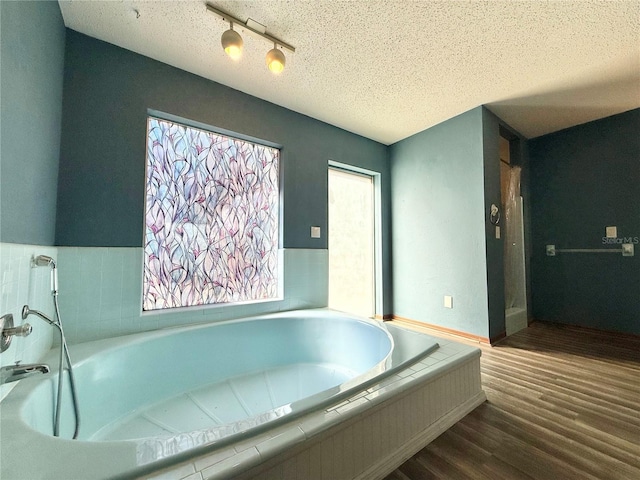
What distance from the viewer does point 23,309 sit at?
96 centimetres

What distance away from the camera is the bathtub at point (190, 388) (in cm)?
63

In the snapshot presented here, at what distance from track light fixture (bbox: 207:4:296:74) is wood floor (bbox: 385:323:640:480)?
83.7 inches

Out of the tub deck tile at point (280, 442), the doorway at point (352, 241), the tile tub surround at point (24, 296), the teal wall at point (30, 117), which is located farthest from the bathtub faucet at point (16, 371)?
the doorway at point (352, 241)

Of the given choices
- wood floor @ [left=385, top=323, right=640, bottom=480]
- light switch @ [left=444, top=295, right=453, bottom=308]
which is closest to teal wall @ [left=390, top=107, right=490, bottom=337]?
light switch @ [left=444, top=295, right=453, bottom=308]

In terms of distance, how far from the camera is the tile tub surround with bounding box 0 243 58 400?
0.87 m

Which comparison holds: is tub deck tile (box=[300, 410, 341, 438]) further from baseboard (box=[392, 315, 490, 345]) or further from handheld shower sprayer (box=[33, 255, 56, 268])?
baseboard (box=[392, 315, 490, 345])

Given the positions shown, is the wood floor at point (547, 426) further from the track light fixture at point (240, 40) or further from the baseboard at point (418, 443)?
the track light fixture at point (240, 40)

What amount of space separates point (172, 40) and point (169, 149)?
0.67m

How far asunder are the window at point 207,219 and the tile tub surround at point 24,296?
521 millimetres

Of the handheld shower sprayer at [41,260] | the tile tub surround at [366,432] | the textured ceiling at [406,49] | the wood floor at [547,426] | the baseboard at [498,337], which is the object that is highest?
the textured ceiling at [406,49]

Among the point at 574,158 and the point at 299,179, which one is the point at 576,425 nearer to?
the point at 299,179

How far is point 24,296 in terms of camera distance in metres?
1.00

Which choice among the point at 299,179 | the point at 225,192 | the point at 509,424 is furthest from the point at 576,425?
the point at 225,192

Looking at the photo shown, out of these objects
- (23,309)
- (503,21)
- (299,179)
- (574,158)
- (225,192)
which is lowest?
(23,309)
